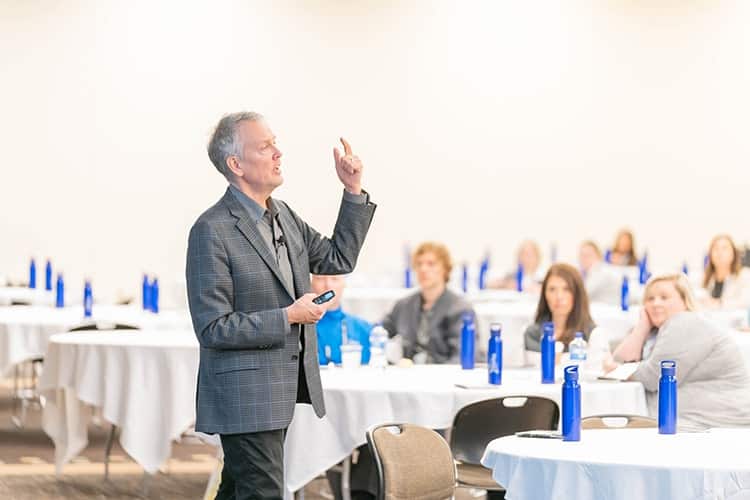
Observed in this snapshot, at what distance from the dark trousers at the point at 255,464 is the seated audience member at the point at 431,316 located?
155 inches

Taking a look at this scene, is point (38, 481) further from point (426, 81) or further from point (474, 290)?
point (426, 81)

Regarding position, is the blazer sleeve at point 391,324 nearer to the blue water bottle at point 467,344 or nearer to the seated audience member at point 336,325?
the seated audience member at point 336,325

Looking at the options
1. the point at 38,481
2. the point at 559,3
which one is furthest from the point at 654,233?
the point at 38,481

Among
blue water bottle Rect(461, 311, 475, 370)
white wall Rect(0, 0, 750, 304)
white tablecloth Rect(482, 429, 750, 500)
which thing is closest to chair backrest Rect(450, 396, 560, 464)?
blue water bottle Rect(461, 311, 475, 370)

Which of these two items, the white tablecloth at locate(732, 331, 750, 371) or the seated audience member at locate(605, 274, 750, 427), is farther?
the white tablecloth at locate(732, 331, 750, 371)

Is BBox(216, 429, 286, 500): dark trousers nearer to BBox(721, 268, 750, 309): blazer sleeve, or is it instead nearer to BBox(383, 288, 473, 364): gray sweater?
BBox(383, 288, 473, 364): gray sweater

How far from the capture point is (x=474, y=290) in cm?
1260

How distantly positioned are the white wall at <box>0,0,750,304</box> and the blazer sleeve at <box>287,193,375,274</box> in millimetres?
9899

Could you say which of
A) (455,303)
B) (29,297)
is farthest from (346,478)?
(29,297)

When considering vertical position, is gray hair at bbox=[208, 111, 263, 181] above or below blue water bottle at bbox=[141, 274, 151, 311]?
above

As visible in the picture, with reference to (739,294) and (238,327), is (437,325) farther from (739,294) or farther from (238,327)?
(238,327)

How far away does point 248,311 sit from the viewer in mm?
3947

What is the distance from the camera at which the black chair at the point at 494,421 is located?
546 cm

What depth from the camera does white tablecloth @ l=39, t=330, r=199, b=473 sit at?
6930 millimetres
